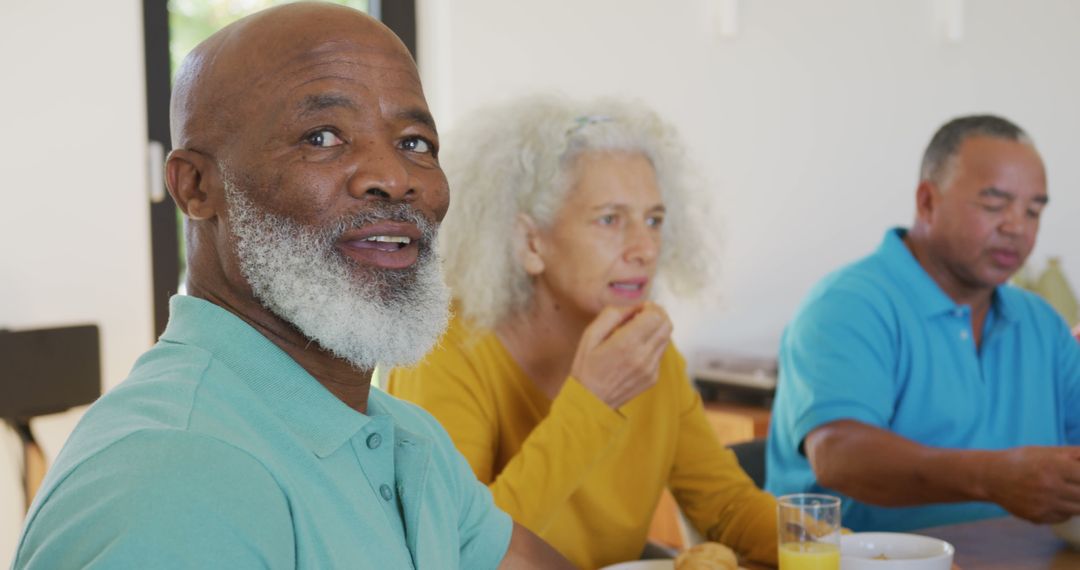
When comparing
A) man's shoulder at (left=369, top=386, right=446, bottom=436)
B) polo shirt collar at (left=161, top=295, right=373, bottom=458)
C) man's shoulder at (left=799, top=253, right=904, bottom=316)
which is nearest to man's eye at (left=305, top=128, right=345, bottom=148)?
polo shirt collar at (left=161, top=295, right=373, bottom=458)

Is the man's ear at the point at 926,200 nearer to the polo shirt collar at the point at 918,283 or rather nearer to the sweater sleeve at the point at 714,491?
the polo shirt collar at the point at 918,283

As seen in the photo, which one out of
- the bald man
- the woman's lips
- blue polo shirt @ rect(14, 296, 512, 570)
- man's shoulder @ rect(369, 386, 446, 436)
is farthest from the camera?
the woman's lips

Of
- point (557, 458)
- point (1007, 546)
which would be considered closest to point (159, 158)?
point (557, 458)

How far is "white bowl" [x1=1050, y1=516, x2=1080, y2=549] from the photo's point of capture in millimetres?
1518

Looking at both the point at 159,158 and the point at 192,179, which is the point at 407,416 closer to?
the point at 192,179

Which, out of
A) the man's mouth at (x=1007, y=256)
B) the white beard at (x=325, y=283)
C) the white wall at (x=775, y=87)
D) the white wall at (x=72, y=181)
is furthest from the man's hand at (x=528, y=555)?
the white wall at (x=775, y=87)

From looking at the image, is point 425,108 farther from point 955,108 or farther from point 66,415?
point 955,108

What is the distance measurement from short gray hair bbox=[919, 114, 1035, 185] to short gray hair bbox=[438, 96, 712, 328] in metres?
0.58

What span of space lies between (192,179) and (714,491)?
109cm

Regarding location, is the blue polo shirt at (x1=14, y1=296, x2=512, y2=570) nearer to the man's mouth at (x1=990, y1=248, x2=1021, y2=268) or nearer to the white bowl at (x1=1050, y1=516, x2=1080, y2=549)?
the white bowl at (x1=1050, y1=516, x2=1080, y2=549)

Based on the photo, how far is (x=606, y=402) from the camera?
5.35 feet

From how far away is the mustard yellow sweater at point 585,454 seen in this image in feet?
5.16

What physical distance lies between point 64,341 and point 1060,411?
2081mm

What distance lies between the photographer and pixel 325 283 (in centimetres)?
95
